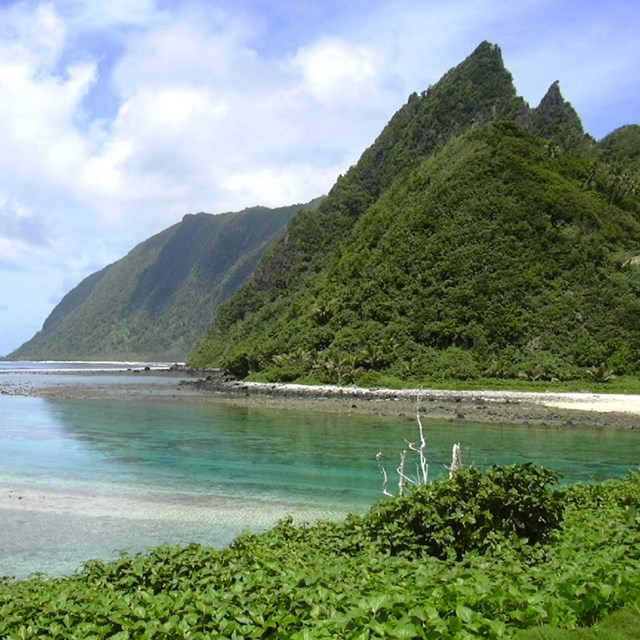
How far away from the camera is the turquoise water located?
17.6 metres

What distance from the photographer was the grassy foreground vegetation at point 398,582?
555 centimetres

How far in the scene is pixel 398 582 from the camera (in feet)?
23.0

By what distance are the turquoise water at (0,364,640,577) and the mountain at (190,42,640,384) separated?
2649 cm

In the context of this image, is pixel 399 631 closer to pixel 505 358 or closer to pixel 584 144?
pixel 505 358

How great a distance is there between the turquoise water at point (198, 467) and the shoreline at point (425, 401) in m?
3.91

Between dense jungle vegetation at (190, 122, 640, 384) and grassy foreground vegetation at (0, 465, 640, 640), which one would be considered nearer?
grassy foreground vegetation at (0, 465, 640, 640)

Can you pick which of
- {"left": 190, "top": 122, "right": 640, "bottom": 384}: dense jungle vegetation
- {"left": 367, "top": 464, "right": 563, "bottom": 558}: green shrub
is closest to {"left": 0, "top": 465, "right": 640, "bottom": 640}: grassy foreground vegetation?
{"left": 367, "top": 464, "right": 563, "bottom": 558}: green shrub

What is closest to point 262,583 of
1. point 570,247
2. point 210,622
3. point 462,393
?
point 210,622

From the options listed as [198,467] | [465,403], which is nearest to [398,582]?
[198,467]

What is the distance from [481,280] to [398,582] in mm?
71708

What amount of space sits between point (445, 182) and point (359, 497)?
7490cm

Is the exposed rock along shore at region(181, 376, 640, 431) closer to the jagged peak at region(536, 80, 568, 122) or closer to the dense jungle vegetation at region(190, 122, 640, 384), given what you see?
the dense jungle vegetation at region(190, 122, 640, 384)

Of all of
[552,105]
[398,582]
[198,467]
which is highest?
[552,105]

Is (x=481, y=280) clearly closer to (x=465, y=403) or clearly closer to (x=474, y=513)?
(x=465, y=403)
